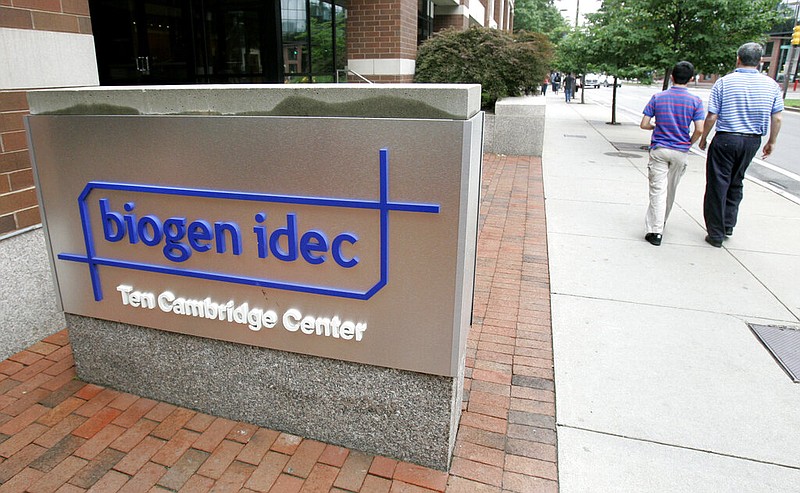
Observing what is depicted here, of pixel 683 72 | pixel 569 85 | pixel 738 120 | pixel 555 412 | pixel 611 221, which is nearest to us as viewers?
pixel 555 412

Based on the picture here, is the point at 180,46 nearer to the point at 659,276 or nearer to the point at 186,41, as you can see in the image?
the point at 186,41

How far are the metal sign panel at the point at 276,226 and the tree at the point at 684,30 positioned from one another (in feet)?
43.2

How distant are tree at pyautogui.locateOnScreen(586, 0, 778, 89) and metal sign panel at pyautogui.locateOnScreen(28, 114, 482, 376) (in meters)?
13.2

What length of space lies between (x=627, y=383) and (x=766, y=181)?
9.05 metres

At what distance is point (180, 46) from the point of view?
7371 millimetres

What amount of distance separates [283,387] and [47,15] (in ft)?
9.36

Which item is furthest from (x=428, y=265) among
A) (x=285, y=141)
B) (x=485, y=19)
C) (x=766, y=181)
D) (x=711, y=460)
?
(x=485, y=19)

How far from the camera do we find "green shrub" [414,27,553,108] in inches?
482

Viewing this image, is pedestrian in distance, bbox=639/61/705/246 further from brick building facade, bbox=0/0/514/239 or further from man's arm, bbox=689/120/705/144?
brick building facade, bbox=0/0/514/239

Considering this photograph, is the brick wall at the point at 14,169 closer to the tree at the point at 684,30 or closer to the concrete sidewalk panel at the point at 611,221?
the concrete sidewalk panel at the point at 611,221

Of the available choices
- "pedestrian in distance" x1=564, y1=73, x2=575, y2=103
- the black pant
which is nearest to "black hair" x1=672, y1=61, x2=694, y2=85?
the black pant

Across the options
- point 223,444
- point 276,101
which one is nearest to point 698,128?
point 276,101

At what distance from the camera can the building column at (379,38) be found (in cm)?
1095

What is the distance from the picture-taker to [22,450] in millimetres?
2895
